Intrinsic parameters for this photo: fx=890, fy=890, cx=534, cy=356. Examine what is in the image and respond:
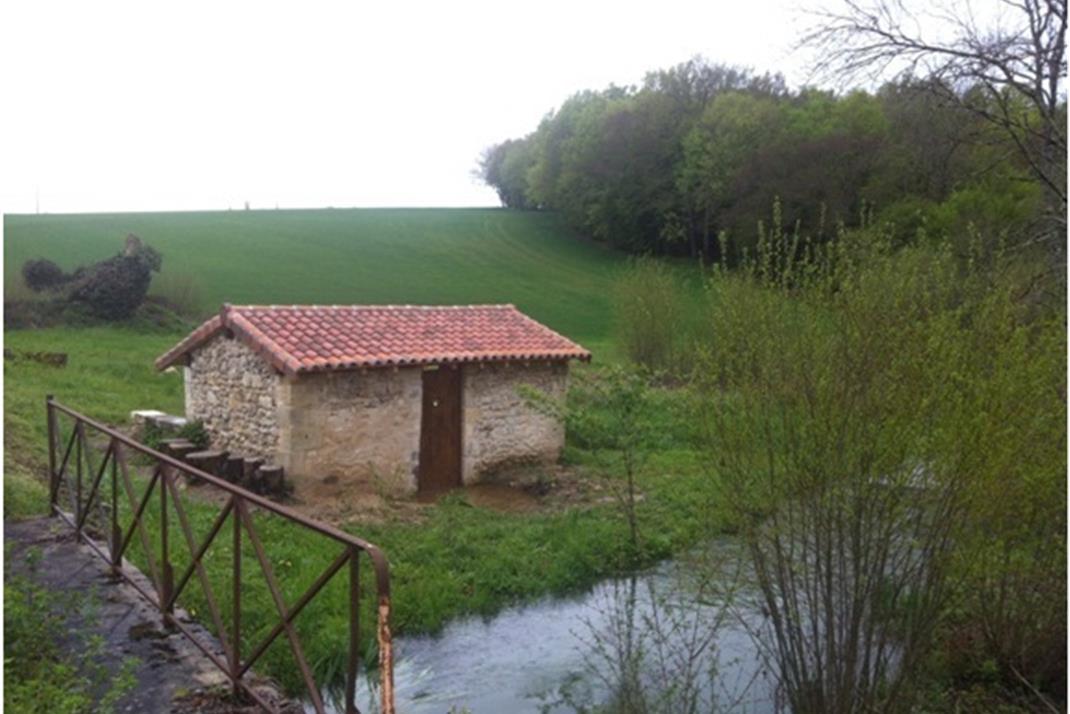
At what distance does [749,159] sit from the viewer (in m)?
32.7

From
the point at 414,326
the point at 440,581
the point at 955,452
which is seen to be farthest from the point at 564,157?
the point at 955,452

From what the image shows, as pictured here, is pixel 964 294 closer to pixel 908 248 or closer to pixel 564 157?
pixel 908 248

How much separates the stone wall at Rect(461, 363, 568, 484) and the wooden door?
14 cm

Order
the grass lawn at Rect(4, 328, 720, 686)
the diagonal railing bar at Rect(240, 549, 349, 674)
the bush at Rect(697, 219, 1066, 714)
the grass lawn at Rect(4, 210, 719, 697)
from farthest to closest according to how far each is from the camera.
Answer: the grass lawn at Rect(4, 210, 719, 697), the grass lawn at Rect(4, 328, 720, 686), the bush at Rect(697, 219, 1066, 714), the diagonal railing bar at Rect(240, 549, 349, 674)

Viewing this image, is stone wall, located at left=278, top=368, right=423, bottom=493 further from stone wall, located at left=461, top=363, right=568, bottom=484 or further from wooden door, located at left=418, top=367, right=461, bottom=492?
stone wall, located at left=461, top=363, right=568, bottom=484

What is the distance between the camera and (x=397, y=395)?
1270 centimetres

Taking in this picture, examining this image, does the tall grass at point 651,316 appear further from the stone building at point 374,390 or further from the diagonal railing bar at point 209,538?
the diagonal railing bar at point 209,538

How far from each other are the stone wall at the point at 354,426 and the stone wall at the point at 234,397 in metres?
0.36

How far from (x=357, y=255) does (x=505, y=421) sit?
1207 inches

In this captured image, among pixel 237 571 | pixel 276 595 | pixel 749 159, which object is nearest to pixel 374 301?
pixel 749 159

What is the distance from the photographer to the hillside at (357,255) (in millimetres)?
34469

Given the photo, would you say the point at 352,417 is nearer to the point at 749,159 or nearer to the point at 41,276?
the point at 41,276

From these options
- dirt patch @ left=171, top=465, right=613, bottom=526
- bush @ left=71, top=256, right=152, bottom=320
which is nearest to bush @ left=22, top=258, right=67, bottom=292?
bush @ left=71, top=256, right=152, bottom=320

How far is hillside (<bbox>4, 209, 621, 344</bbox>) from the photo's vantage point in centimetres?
3447
